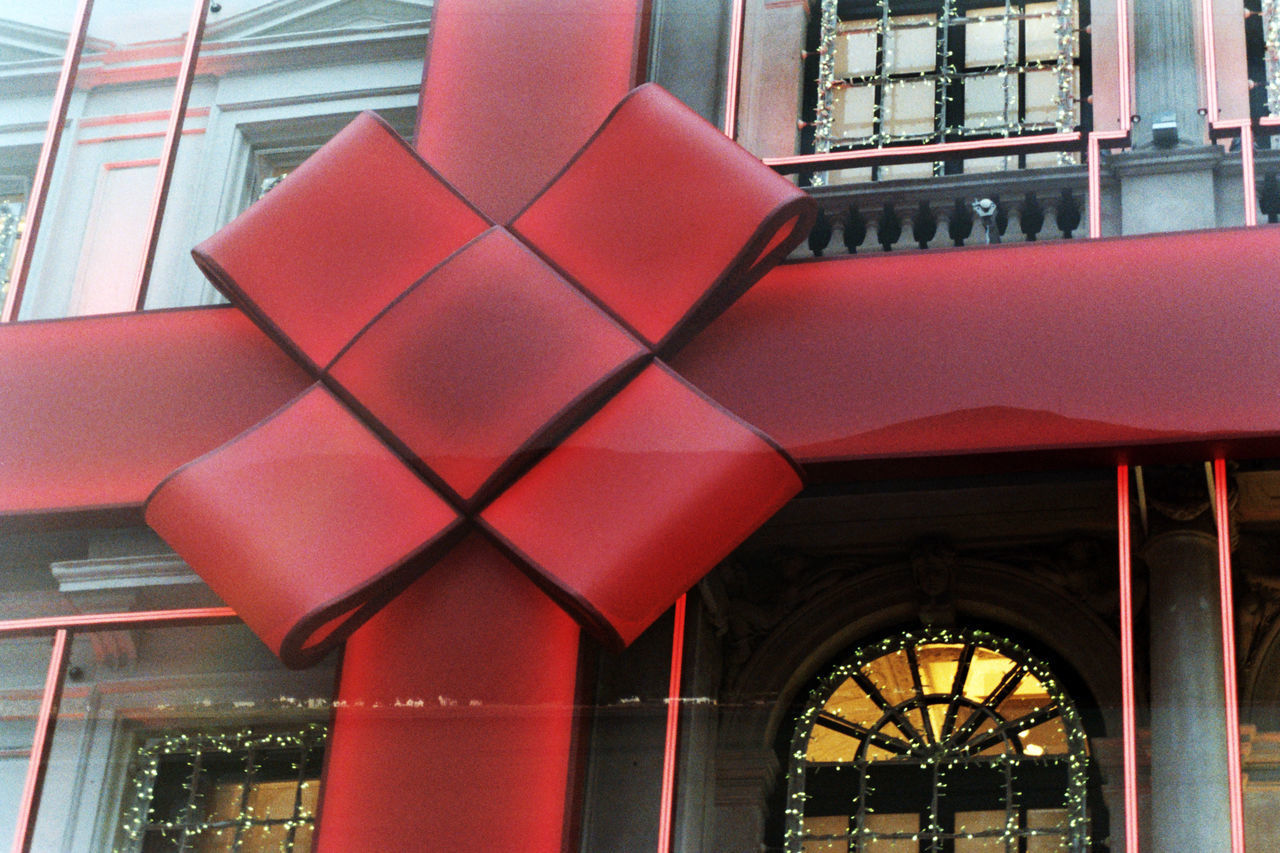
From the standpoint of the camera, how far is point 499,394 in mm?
5395

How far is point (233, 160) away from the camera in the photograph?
7363 millimetres

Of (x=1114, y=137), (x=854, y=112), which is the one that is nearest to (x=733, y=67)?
(x=854, y=112)

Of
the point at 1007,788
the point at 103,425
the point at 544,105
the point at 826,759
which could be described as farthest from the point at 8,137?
the point at 1007,788

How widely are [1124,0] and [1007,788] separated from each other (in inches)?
108

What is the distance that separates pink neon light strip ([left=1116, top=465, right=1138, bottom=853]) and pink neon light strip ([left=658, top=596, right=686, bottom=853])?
1289 mm

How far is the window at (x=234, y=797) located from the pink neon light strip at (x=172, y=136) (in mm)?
1538

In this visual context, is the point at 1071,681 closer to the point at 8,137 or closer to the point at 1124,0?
the point at 1124,0

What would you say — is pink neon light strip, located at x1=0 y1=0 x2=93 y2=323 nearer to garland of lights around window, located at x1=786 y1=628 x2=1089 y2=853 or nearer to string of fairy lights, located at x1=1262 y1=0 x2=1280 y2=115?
garland of lights around window, located at x1=786 y1=628 x2=1089 y2=853

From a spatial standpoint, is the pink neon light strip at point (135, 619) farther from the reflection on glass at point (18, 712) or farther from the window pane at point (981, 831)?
the window pane at point (981, 831)

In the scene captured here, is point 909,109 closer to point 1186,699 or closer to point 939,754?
point 939,754

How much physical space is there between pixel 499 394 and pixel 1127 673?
198 cm

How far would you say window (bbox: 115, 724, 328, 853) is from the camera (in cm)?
584

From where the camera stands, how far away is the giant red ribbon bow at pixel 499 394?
205 inches

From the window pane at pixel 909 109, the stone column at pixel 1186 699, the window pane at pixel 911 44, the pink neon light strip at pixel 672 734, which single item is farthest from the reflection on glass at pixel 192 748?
the window pane at pixel 911 44
